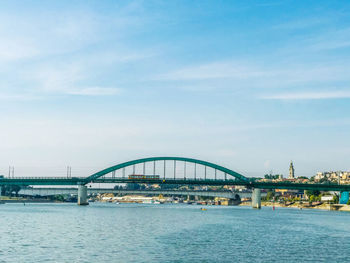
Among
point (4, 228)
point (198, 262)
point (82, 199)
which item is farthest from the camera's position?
point (82, 199)

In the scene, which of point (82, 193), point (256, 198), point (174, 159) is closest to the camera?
point (82, 193)

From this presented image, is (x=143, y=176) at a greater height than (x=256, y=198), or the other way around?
(x=143, y=176)

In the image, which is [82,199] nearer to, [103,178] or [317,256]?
[103,178]

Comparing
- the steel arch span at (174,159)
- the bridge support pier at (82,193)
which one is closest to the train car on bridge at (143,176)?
the steel arch span at (174,159)

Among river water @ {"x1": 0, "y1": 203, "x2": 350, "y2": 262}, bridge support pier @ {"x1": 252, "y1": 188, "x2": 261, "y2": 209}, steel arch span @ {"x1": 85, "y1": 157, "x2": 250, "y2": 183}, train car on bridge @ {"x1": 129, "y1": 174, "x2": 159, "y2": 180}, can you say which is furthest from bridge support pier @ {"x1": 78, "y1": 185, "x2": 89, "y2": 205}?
river water @ {"x1": 0, "y1": 203, "x2": 350, "y2": 262}

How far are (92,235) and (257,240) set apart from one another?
2056 centimetres

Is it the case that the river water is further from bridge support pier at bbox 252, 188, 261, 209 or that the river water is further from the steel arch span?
bridge support pier at bbox 252, 188, 261, 209

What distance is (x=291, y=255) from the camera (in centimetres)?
4675

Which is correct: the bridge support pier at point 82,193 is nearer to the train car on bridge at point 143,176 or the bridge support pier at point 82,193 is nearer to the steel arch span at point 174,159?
the steel arch span at point 174,159

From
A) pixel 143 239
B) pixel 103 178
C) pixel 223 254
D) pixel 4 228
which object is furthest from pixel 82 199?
pixel 223 254

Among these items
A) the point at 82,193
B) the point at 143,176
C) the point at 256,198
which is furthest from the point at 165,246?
the point at 256,198

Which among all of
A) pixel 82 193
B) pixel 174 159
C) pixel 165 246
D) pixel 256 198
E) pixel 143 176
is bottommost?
pixel 165 246

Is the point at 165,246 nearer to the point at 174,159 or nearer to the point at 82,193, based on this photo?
the point at 82,193

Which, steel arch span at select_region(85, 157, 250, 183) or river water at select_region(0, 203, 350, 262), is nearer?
river water at select_region(0, 203, 350, 262)
